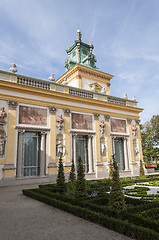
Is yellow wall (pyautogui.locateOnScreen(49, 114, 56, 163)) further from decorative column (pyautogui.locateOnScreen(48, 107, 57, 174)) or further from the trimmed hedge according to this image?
the trimmed hedge

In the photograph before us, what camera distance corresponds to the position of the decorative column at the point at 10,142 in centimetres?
1538

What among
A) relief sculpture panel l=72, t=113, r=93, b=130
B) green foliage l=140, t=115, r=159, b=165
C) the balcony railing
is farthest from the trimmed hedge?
green foliage l=140, t=115, r=159, b=165

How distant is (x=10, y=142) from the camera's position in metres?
16.0

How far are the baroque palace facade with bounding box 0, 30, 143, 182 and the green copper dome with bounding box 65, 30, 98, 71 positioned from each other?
31.7 feet

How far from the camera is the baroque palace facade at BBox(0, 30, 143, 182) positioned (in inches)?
650

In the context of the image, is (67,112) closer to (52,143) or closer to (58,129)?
(58,129)

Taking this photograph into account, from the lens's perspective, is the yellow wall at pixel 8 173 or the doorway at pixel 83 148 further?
the doorway at pixel 83 148

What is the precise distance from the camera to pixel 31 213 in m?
6.93

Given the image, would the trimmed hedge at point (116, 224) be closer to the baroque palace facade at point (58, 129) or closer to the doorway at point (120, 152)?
the baroque palace facade at point (58, 129)

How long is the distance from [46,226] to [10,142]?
11.7 m

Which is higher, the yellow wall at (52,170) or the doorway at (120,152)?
the doorway at (120,152)

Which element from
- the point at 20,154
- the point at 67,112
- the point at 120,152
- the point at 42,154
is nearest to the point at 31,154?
the point at 42,154

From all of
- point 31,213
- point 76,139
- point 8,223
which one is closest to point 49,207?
point 31,213

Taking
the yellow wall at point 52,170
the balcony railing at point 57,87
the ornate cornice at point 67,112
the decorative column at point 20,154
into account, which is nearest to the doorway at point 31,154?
the decorative column at point 20,154
